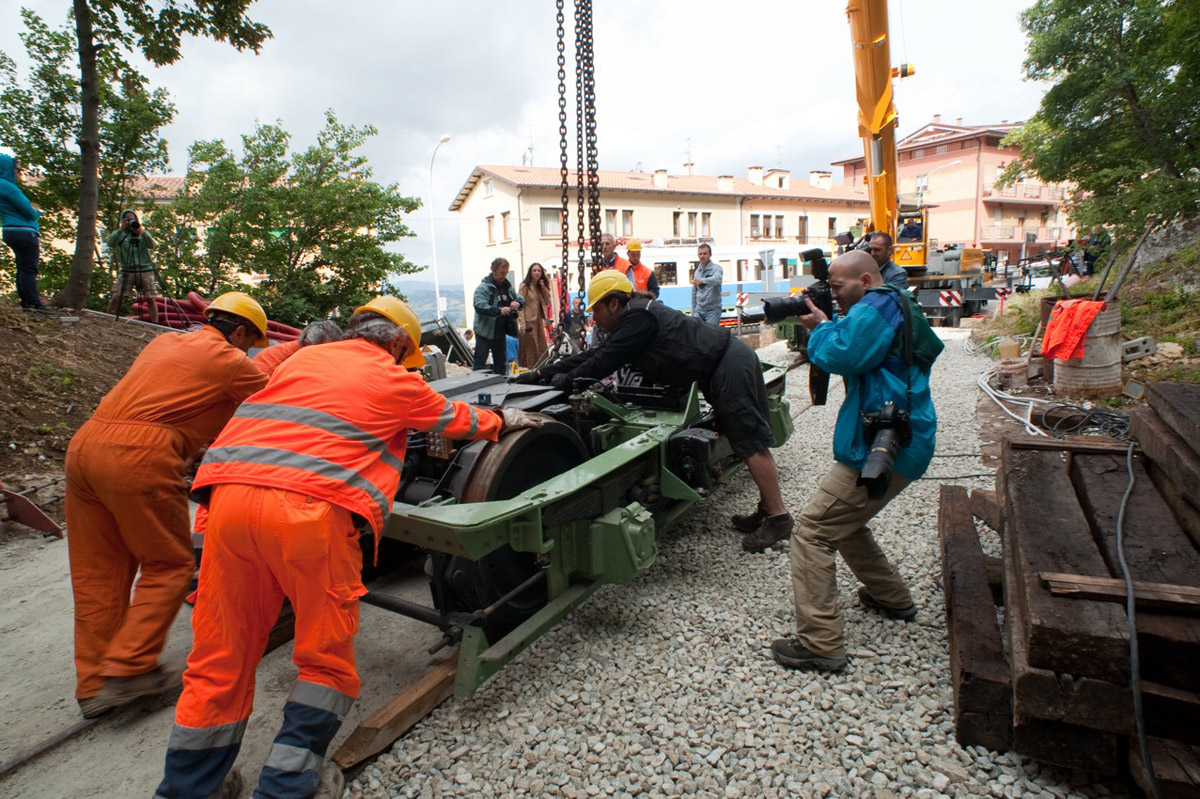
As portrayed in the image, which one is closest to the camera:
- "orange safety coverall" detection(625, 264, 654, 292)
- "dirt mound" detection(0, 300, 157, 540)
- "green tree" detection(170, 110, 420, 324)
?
"dirt mound" detection(0, 300, 157, 540)

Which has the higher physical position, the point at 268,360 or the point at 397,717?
the point at 268,360

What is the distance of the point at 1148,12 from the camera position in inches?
529

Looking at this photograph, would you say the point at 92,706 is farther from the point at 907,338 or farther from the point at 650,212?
the point at 650,212

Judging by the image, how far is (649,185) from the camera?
34688mm

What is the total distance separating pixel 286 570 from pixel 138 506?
1170 millimetres

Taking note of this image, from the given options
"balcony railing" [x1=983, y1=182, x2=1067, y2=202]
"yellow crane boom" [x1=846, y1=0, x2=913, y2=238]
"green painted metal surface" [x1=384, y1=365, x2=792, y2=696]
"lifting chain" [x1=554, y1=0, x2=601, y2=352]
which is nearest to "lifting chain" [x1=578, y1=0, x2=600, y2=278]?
"lifting chain" [x1=554, y1=0, x2=601, y2=352]

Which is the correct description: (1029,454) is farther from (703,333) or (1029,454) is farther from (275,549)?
(275,549)

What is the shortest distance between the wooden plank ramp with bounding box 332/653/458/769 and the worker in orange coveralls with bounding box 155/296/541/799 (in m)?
0.11

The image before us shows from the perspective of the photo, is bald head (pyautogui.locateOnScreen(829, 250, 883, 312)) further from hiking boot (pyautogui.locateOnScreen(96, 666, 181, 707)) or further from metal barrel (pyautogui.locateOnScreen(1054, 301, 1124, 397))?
metal barrel (pyautogui.locateOnScreen(1054, 301, 1124, 397))

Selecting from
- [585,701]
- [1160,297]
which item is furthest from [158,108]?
[1160,297]

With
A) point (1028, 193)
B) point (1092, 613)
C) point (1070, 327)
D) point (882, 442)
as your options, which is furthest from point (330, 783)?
point (1028, 193)

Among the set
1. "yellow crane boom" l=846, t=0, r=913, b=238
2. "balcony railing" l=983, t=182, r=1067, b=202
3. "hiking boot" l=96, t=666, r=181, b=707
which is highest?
"balcony railing" l=983, t=182, r=1067, b=202

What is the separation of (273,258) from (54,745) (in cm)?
1176

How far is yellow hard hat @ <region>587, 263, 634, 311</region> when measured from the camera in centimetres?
398
